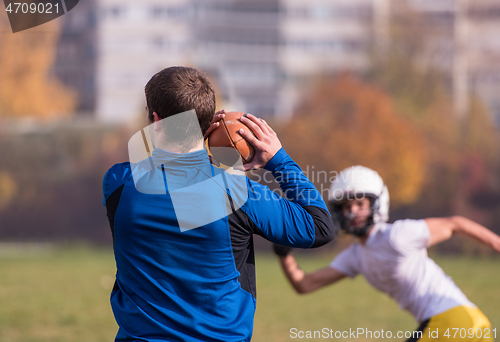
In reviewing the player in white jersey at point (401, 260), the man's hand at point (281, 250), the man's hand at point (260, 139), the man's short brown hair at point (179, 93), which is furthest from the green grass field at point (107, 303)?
the man's short brown hair at point (179, 93)

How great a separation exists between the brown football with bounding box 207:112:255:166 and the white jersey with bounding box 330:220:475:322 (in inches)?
78.8

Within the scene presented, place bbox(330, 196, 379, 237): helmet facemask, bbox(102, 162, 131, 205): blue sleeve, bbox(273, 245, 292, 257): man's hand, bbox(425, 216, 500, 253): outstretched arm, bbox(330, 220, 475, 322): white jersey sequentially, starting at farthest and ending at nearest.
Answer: bbox(330, 196, 379, 237): helmet facemask, bbox(273, 245, 292, 257): man's hand, bbox(330, 220, 475, 322): white jersey, bbox(425, 216, 500, 253): outstretched arm, bbox(102, 162, 131, 205): blue sleeve

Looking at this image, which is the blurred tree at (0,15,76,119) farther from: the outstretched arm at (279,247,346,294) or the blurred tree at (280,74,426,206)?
the outstretched arm at (279,247,346,294)

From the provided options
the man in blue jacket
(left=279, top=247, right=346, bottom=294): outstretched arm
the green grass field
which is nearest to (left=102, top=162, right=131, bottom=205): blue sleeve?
the man in blue jacket

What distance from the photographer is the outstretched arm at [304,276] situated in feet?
14.4

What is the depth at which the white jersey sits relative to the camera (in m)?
4.02

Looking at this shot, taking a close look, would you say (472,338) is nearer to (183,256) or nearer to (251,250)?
(251,250)

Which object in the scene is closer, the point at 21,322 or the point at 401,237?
the point at 401,237

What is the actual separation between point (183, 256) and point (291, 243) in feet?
1.49

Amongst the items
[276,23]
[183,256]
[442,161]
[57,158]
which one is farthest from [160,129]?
[276,23]

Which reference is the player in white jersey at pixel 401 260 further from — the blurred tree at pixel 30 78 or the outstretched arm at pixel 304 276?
the blurred tree at pixel 30 78

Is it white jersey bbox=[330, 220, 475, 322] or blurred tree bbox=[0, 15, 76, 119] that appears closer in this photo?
white jersey bbox=[330, 220, 475, 322]

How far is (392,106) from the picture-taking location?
2775cm

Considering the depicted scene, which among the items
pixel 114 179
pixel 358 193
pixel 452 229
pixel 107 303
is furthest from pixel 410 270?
pixel 107 303
